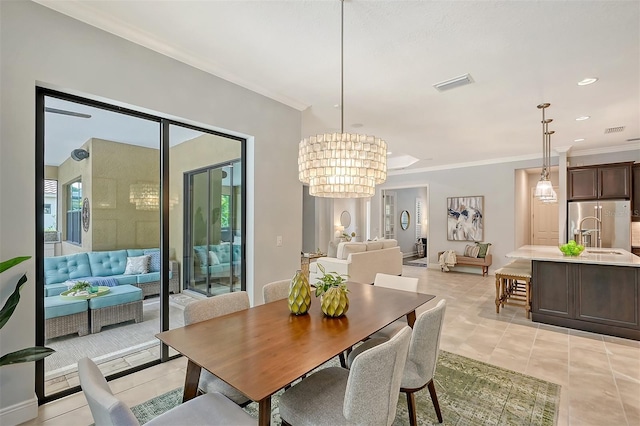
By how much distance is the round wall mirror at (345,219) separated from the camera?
10047 mm

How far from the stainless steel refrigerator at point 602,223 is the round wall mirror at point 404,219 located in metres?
5.44

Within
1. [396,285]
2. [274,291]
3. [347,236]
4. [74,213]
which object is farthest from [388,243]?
[74,213]

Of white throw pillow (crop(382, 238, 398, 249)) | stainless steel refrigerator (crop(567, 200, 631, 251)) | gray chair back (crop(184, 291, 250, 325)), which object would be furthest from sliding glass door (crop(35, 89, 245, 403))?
stainless steel refrigerator (crop(567, 200, 631, 251))

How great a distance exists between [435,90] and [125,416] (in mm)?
3873

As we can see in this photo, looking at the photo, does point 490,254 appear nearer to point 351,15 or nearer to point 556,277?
point 556,277

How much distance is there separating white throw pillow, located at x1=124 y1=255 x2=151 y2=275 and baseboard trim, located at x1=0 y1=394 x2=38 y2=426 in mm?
1189

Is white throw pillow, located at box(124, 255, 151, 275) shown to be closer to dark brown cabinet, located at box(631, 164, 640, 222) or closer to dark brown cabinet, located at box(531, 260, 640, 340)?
dark brown cabinet, located at box(531, 260, 640, 340)

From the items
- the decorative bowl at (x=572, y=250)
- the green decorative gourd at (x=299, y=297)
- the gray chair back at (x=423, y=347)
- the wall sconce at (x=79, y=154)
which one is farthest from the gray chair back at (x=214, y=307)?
the decorative bowl at (x=572, y=250)

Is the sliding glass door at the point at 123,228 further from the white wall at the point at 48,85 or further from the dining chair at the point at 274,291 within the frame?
the dining chair at the point at 274,291

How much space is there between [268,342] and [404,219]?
1026 cm

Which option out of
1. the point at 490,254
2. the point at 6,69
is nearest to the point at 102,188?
the point at 6,69

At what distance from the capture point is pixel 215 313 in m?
2.09

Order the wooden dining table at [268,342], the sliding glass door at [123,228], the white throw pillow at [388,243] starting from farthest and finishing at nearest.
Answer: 1. the white throw pillow at [388,243]
2. the sliding glass door at [123,228]
3. the wooden dining table at [268,342]

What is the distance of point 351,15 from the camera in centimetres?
225
